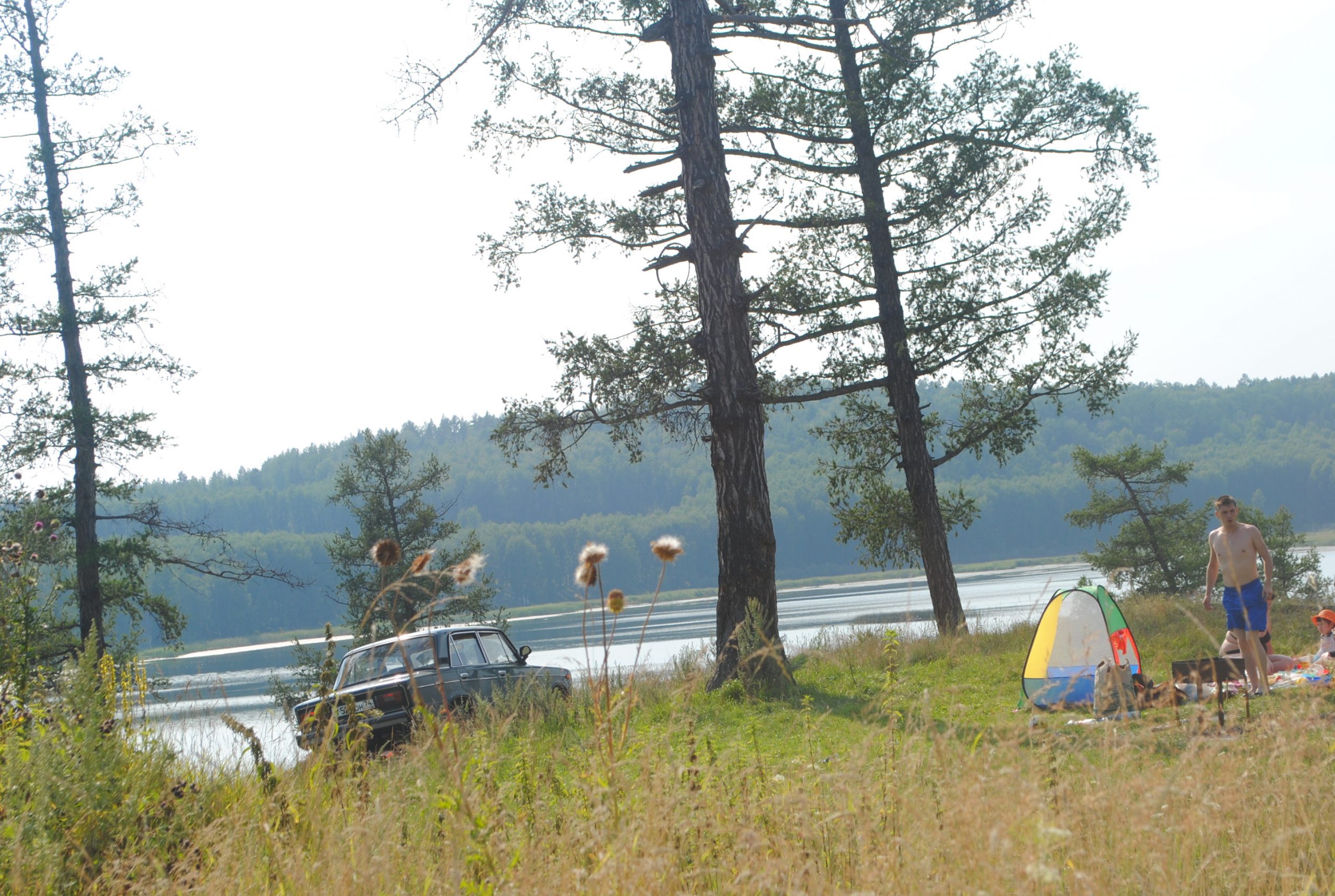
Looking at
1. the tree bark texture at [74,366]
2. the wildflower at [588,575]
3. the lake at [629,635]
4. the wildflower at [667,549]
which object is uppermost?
the tree bark texture at [74,366]

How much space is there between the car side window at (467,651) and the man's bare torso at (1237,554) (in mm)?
7086

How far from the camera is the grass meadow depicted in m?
2.57

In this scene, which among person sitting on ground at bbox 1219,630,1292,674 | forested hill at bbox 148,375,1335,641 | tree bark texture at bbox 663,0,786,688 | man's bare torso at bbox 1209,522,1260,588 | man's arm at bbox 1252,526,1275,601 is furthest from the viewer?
forested hill at bbox 148,375,1335,641

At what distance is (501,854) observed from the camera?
278 cm

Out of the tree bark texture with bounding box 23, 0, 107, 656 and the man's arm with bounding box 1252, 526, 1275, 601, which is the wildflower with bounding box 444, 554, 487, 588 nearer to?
the man's arm with bounding box 1252, 526, 1275, 601

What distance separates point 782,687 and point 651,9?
7.90m

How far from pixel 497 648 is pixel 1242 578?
7.46 m

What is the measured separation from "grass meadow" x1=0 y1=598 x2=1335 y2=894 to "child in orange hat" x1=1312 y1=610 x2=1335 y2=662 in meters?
5.08

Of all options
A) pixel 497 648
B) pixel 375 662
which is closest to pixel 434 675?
pixel 375 662

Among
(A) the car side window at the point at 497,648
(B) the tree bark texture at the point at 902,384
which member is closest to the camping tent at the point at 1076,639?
(B) the tree bark texture at the point at 902,384

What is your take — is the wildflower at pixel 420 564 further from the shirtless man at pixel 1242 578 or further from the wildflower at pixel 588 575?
the shirtless man at pixel 1242 578

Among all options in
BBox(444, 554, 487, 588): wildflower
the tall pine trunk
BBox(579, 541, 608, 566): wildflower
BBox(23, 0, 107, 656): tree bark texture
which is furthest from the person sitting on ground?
BBox(23, 0, 107, 656): tree bark texture

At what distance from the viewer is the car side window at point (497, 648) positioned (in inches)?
440

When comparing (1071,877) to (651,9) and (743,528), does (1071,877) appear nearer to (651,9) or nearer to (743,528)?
(743,528)
